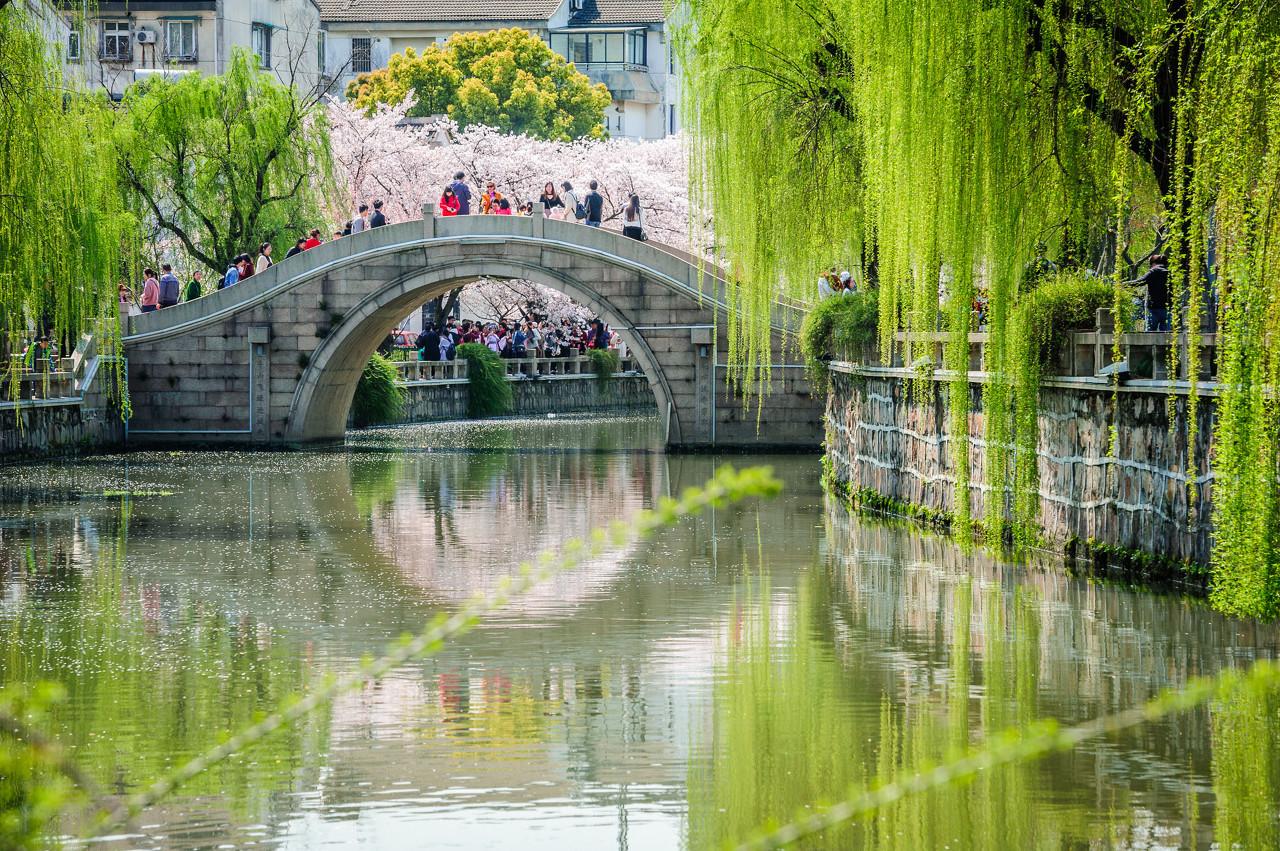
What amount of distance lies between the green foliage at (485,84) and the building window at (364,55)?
6128 mm

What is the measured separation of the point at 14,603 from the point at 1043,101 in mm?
7070

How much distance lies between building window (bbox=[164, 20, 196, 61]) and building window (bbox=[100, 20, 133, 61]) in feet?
2.99

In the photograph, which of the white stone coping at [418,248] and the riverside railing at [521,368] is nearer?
the white stone coping at [418,248]

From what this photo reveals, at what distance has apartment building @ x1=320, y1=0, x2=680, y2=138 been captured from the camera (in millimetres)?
54094

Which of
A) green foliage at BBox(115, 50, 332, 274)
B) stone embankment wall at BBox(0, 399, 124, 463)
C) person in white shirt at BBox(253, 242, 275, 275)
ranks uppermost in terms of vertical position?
green foliage at BBox(115, 50, 332, 274)

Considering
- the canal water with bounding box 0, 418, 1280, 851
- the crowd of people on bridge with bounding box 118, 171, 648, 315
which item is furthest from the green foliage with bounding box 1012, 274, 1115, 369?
the crowd of people on bridge with bounding box 118, 171, 648, 315

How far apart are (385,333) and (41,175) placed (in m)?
16.0

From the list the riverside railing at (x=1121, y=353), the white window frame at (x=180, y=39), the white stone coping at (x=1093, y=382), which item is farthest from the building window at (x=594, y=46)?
the riverside railing at (x=1121, y=353)

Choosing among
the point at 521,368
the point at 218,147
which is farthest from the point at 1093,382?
the point at 521,368

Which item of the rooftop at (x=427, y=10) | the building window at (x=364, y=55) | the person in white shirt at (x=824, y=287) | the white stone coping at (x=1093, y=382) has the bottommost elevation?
the white stone coping at (x=1093, y=382)

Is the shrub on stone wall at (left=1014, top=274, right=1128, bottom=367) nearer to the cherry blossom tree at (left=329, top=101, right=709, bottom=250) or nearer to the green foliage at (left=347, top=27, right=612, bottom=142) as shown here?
the cherry blossom tree at (left=329, top=101, right=709, bottom=250)

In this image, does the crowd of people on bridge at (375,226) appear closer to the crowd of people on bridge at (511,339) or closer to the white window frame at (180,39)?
the crowd of people on bridge at (511,339)

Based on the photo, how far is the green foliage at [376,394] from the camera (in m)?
32.7

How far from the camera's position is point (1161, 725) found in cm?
848
